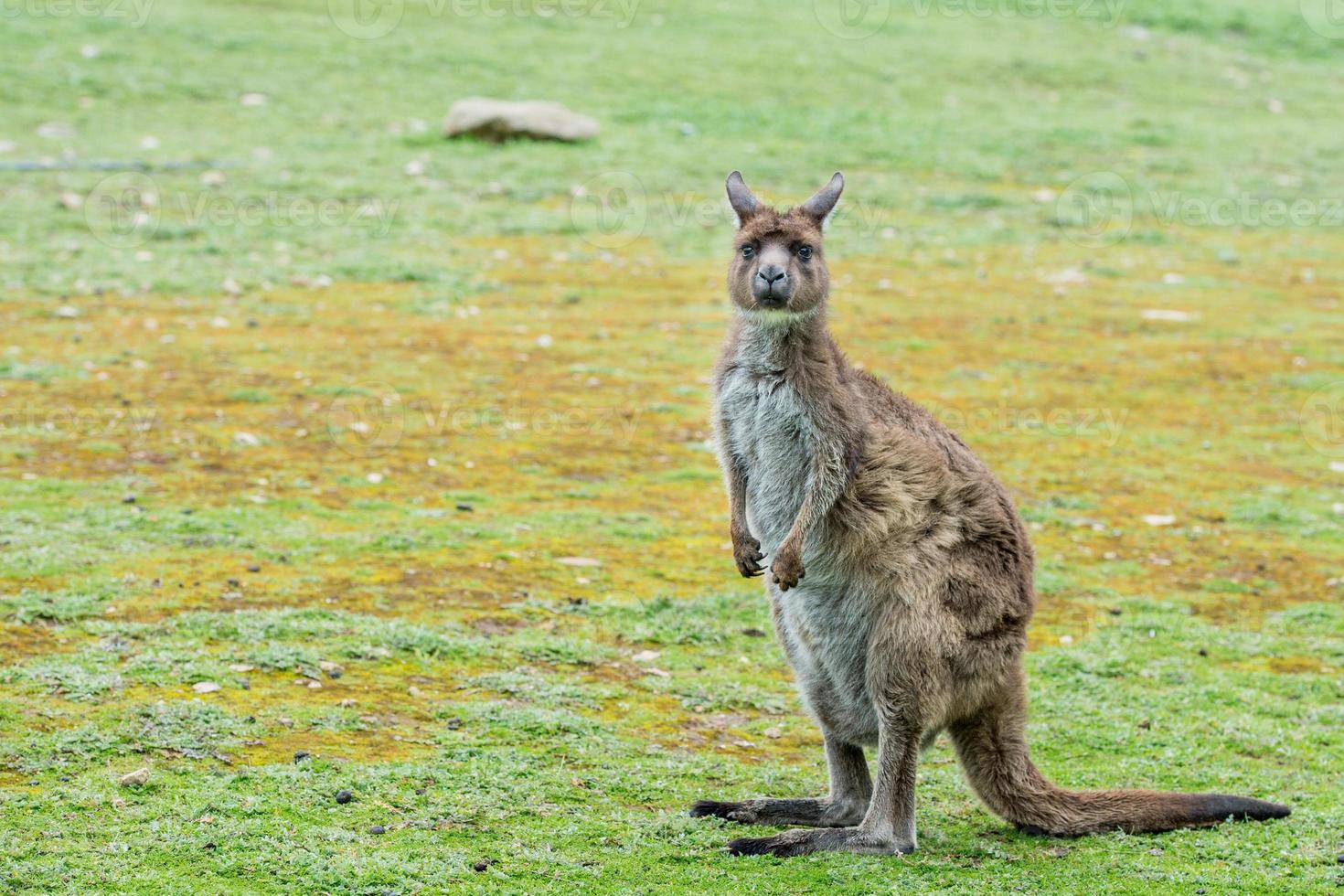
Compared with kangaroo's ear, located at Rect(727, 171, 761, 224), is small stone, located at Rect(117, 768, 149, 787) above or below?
below

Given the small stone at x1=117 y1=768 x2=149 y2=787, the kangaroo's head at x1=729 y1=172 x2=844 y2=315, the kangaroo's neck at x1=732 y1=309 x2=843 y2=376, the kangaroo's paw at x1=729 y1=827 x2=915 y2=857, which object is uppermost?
the kangaroo's head at x1=729 y1=172 x2=844 y2=315

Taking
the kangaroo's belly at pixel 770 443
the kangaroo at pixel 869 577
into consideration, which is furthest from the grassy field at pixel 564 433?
the kangaroo's belly at pixel 770 443

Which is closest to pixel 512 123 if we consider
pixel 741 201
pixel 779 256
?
pixel 741 201

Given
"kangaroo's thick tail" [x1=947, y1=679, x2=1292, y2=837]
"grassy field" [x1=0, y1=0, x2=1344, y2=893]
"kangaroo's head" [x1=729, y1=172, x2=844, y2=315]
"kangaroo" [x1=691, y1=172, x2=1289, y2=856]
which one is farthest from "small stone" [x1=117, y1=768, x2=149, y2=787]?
"kangaroo's thick tail" [x1=947, y1=679, x2=1292, y2=837]

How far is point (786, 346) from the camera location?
17.1 ft

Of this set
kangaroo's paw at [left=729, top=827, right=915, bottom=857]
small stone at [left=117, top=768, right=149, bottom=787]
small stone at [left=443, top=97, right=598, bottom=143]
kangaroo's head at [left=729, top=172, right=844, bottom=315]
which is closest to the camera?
small stone at [left=117, top=768, right=149, bottom=787]

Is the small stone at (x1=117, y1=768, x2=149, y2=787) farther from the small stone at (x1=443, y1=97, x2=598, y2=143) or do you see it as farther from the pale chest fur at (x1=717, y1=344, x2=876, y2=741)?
the small stone at (x1=443, y1=97, x2=598, y2=143)

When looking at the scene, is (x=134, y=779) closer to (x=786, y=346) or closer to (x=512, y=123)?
(x=786, y=346)

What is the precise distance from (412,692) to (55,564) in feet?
6.26

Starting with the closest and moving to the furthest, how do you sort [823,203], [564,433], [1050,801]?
[1050,801] → [823,203] → [564,433]

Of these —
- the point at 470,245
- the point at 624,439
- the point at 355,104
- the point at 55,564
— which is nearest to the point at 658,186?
the point at 470,245

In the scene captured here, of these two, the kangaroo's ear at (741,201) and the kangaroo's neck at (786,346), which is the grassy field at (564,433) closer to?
the kangaroo's neck at (786,346)

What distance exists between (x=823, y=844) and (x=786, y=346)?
1.63 metres

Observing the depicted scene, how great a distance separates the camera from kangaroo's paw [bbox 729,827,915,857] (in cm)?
484
